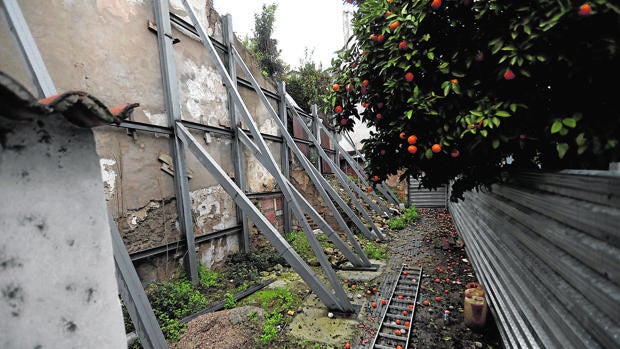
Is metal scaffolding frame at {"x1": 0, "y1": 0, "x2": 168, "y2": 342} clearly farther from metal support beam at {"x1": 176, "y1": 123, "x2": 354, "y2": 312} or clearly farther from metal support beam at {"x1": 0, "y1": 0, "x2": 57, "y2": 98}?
metal support beam at {"x1": 176, "y1": 123, "x2": 354, "y2": 312}

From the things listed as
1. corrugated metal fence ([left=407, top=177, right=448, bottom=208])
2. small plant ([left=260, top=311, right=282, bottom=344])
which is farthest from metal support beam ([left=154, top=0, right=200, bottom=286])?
corrugated metal fence ([left=407, top=177, right=448, bottom=208])

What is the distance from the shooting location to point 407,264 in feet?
18.6

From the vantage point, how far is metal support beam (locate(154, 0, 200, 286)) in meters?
4.51

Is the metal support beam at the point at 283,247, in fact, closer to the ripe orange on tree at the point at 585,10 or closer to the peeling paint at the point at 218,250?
the peeling paint at the point at 218,250

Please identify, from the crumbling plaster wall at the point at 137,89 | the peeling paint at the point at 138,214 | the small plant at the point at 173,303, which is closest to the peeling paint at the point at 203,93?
the crumbling plaster wall at the point at 137,89

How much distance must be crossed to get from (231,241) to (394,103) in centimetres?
487

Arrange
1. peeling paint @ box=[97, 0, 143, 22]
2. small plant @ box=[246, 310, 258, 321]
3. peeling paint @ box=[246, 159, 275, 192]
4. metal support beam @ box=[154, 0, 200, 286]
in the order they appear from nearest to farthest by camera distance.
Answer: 1. small plant @ box=[246, 310, 258, 321]
2. peeling paint @ box=[97, 0, 143, 22]
3. metal support beam @ box=[154, 0, 200, 286]
4. peeling paint @ box=[246, 159, 275, 192]

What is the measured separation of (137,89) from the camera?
13.9 ft

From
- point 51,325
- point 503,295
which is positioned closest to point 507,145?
point 503,295

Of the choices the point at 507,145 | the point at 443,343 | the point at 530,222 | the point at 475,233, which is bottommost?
the point at 443,343

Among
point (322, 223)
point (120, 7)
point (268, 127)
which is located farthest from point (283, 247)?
point (268, 127)

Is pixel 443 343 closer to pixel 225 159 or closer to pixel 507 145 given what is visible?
pixel 507 145

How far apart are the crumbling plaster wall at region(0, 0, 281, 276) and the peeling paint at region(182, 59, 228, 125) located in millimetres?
22

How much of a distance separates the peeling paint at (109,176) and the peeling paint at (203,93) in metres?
1.72
